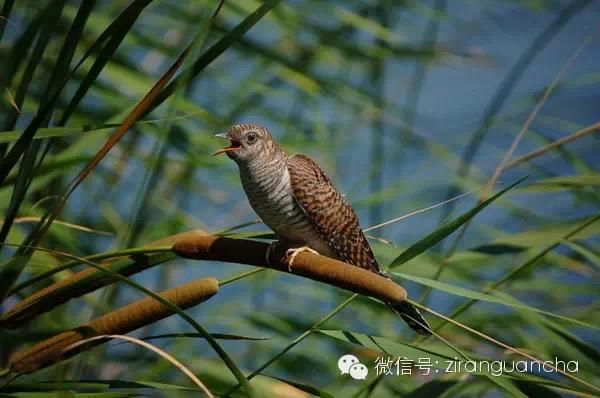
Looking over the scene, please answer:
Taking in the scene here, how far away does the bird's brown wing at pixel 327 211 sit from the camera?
3.85 feet

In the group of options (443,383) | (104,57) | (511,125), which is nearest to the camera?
(104,57)

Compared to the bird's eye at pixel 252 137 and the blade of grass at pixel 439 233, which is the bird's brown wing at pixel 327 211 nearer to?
the bird's eye at pixel 252 137

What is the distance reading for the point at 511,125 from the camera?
147 cm

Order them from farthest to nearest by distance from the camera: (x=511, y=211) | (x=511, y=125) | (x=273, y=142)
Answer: (x=511, y=211)
(x=511, y=125)
(x=273, y=142)

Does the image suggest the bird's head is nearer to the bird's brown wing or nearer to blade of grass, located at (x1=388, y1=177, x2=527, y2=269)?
the bird's brown wing

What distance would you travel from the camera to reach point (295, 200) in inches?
47.6

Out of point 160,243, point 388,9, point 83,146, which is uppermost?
point 388,9

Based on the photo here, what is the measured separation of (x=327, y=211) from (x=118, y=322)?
0.58 meters

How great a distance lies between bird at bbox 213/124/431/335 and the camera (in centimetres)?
115

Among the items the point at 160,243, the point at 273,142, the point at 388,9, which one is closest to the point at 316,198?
the point at 273,142

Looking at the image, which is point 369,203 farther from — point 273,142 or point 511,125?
point 511,125

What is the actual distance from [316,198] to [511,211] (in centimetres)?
58

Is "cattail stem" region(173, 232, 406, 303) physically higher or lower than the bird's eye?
lower

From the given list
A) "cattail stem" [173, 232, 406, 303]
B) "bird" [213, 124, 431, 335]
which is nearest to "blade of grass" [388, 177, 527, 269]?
"cattail stem" [173, 232, 406, 303]
